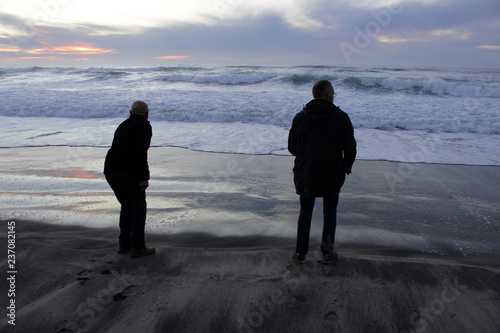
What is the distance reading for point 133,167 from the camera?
10.1 feet

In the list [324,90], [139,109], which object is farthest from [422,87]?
[139,109]

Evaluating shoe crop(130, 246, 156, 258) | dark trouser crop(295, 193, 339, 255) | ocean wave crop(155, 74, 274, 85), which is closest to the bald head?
dark trouser crop(295, 193, 339, 255)

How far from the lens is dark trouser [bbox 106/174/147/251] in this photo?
122 inches

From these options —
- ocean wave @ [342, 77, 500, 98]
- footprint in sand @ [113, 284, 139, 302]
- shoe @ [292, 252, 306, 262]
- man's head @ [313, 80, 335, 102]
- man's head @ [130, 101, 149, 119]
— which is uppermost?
ocean wave @ [342, 77, 500, 98]

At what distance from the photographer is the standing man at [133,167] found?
9.90 ft

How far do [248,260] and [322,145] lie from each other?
1285 mm

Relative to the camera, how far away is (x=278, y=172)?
21.5 feet

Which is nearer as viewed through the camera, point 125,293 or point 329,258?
point 125,293

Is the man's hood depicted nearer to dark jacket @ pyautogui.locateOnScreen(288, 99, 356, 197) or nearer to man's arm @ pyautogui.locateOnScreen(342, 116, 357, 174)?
dark jacket @ pyautogui.locateOnScreen(288, 99, 356, 197)

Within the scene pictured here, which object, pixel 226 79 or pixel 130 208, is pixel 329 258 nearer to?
pixel 130 208

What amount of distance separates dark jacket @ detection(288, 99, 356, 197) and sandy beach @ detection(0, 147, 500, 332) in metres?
0.78

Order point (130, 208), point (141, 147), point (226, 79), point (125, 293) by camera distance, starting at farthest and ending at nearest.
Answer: point (226, 79)
point (130, 208)
point (141, 147)
point (125, 293)

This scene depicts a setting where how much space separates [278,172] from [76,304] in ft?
14.9

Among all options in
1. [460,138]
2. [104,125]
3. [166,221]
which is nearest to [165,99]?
[104,125]
